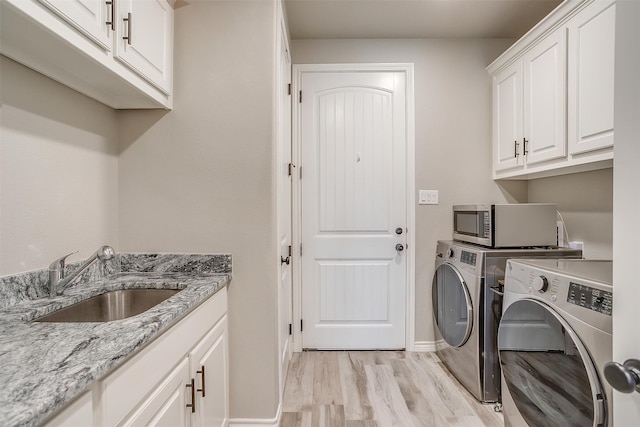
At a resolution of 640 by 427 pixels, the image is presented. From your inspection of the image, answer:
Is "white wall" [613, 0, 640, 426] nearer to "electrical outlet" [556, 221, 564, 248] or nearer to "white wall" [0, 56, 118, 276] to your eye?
"white wall" [0, 56, 118, 276]

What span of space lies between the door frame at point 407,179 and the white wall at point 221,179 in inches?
39.0

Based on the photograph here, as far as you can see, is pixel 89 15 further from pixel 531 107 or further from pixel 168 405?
pixel 531 107

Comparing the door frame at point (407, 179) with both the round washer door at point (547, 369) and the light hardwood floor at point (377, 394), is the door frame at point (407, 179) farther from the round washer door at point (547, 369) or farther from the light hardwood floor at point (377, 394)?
the round washer door at point (547, 369)

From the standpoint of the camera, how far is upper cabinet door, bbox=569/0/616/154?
156 centimetres

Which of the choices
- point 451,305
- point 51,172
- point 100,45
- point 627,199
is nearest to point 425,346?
point 451,305

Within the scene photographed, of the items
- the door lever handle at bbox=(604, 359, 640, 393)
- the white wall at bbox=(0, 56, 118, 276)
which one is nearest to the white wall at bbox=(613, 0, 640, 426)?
the door lever handle at bbox=(604, 359, 640, 393)

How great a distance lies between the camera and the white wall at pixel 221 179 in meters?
1.67

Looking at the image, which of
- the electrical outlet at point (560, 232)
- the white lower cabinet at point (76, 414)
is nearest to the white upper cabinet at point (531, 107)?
the electrical outlet at point (560, 232)

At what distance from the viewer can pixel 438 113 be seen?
2.70 metres

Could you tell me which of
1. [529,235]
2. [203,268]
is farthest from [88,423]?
[529,235]

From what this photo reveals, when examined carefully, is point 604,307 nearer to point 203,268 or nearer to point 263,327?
point 263,327

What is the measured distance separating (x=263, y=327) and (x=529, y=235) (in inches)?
67.7

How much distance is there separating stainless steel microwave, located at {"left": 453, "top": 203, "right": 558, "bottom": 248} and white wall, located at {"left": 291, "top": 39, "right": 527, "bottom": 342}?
568 mm

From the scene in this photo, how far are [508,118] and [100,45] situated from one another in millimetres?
2474
